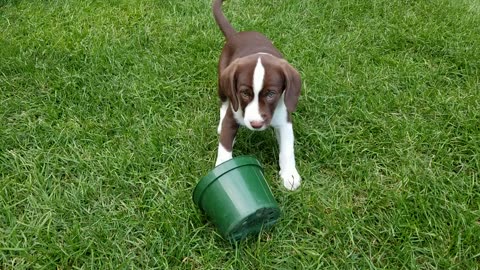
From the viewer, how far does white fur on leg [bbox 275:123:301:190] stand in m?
3.36

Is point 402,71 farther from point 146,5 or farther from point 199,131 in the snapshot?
point 146,5

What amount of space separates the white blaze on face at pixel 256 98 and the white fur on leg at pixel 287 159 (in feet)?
1.27

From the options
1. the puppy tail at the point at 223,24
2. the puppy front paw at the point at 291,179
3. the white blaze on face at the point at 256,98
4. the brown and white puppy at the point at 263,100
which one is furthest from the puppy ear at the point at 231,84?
the puppy tail at the point at 223,24

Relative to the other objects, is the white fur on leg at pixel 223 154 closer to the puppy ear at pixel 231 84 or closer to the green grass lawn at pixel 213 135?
the green grass lawn at pixel 213 135

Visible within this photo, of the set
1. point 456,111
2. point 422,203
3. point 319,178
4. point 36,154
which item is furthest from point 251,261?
point 456,111

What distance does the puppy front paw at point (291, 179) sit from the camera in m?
3.35

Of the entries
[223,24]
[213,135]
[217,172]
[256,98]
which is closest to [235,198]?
[217,172]

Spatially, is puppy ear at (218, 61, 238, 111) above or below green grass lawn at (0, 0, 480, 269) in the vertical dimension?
above

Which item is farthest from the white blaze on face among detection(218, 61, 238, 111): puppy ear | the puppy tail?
the puppy tail

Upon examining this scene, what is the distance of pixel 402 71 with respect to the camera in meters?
4.56

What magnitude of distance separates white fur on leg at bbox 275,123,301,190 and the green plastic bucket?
45cm

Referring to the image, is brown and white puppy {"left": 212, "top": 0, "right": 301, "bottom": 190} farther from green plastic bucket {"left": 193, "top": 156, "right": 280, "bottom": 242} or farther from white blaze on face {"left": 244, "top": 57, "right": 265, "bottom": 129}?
green plastic bucket {"left": 193, "top": 156, "right": 280, "bottom": 242}

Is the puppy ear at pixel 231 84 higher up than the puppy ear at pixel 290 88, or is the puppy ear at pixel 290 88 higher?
the puppy ear at pixel 231 84

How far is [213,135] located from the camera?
385 cm
